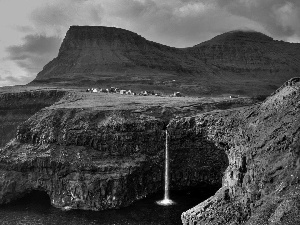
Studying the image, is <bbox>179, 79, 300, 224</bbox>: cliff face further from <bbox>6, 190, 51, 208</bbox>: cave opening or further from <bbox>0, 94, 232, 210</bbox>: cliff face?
<bbox>6, 190, 51, 208</bbox>: cave opening

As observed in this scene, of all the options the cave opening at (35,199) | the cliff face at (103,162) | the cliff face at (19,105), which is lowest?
the cave opening at (35,199)

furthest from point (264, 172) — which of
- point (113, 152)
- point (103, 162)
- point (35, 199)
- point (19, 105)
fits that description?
point (19, 105)

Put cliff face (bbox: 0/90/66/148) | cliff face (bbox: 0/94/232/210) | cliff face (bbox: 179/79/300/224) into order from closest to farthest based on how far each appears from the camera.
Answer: cliff face (bbox: 179/79/300/224)
cliff face (bbox: 0/94/232/210)
cliff face (bbox: 0/90/66/148)

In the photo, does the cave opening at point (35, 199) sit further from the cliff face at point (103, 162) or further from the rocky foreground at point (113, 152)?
the rocky foreground at point (113, 152)

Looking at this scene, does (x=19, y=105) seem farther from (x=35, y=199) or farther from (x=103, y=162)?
(x=103, y=162)

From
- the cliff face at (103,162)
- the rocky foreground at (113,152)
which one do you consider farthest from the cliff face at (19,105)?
the cliff face at (103,162)

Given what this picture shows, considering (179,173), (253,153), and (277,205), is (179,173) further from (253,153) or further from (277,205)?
(277,205)

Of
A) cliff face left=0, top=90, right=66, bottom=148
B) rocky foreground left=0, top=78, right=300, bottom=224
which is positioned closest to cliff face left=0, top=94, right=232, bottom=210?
rocky foreground left=0, top=78, right=300, bottom=224

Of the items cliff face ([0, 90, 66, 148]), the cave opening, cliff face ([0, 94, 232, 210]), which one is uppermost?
cliff face ([0, 90, 66, 148])
